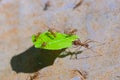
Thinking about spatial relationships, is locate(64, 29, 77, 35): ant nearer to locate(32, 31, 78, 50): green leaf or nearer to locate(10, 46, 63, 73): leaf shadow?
locate(32, 31, 78, 50): green leaf

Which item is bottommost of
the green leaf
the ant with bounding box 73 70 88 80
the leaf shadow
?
the ant with bounding box 73 70 88 80

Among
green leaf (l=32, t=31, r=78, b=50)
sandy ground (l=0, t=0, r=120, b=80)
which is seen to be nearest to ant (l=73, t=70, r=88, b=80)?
sandy ground (l=0, t=0, r=120, b=80)

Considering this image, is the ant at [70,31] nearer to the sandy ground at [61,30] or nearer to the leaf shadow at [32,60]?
the sandy ground at [61,30]

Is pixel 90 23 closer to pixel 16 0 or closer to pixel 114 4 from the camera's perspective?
pixel 114 4

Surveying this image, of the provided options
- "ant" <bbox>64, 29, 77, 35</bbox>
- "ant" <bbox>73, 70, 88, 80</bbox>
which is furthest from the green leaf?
"ant" <bbox>73, 70, 88, 80</bbox>

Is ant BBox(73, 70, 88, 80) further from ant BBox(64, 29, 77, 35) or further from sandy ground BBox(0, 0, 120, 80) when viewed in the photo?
ant BBox(64, 29, 77, 35)

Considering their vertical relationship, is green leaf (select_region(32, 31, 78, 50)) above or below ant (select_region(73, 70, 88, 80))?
above

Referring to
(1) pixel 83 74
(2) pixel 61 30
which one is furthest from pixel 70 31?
(1) pixel 83 74

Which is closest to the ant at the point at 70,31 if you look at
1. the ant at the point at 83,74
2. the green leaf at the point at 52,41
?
the green leaf at the point at 52,41
